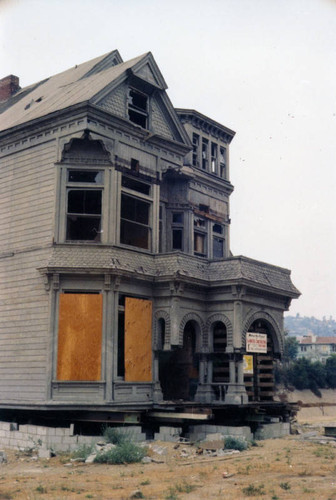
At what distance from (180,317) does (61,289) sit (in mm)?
5009

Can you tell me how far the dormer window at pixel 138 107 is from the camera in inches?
1059

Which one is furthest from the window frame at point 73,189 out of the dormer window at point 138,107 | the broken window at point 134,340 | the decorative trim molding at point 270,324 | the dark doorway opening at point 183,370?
the decorative trim molding at point 270,324

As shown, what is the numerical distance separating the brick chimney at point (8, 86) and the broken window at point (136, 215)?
44.1 feet

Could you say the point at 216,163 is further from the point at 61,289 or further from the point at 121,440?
the point at 121,440

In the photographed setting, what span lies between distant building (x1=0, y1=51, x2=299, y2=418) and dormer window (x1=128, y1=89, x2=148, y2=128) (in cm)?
6

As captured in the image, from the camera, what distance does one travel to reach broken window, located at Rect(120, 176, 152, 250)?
84.9ft

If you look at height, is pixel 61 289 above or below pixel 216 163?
below

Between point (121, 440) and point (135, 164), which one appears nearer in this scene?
point (121, 440)

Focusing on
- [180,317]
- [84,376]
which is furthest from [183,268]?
[84,376]

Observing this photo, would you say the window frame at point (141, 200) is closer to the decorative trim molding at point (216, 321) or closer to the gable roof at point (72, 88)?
the gable roof at point (72, 88)

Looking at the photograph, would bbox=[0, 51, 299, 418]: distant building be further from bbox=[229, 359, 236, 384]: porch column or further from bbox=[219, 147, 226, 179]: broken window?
bbox=[219, 147, 226, 179]: broken window

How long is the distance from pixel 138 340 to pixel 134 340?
0.23 metres

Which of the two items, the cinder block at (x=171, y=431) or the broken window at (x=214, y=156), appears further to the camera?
the broken window at (x=214, y=156)

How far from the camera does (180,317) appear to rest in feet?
82.7
